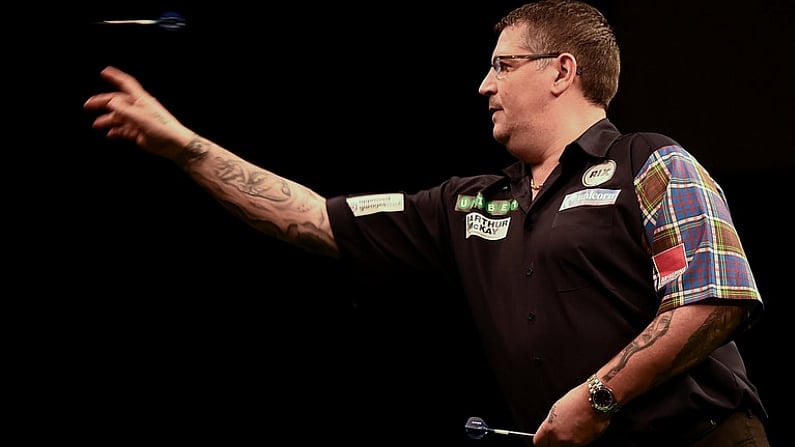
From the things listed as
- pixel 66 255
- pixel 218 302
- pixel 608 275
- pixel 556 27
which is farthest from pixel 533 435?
pixel 66 255

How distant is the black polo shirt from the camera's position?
4.84 ft

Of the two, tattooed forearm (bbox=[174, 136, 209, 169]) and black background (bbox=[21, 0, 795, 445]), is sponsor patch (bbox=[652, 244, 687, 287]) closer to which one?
tattooed forearm (bbox=[174, 136, 209, 169])

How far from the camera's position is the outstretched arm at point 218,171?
1.64 meters

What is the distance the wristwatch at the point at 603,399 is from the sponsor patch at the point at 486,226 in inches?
14.8

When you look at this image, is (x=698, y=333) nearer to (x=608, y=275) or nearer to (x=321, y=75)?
(x=608, y=275)

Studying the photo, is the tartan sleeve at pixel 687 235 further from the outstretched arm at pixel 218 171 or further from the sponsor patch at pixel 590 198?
the outstretched arm at pixel 218 171

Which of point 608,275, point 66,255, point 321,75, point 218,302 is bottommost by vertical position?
point 218,302

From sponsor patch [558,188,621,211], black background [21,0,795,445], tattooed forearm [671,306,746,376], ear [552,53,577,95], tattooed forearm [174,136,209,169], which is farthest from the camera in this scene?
black background [21,0,795,445]

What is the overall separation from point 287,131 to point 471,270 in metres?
1.11

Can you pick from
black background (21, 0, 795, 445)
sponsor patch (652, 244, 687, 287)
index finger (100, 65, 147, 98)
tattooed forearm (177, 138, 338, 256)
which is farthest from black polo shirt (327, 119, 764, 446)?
black background (21, 0, 795, 445)

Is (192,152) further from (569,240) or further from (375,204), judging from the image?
(569,240)

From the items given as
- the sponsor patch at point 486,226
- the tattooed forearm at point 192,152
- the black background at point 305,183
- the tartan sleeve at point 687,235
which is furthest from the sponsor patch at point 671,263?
the black background at point 305,183

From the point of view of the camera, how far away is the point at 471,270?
176 cm

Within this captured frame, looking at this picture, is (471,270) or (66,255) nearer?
(471,270)
